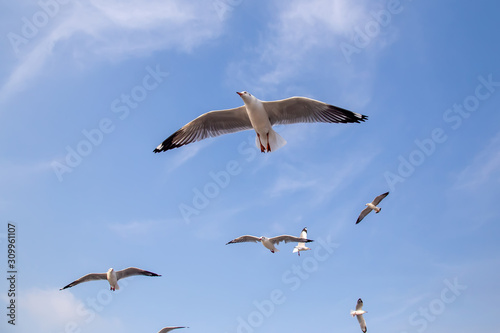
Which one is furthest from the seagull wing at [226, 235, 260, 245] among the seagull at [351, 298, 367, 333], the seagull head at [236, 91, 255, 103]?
the seagull head at [236, 91, 255, 103]

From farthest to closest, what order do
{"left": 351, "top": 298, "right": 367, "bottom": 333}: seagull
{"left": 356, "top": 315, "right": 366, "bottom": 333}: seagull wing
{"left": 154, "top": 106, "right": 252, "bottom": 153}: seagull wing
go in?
{"left": 356, "top": 315, "right": 366, "bottom": 333}: seagull wing < {"left": 351, "top": 298, "right": 367, "bottom": 333}: seagull < {"left": 154, "top": 106, "right": 252, "bottom": 153}: seagull wing

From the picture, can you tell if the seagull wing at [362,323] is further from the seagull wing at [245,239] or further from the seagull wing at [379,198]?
the seagull wing at [379,198]

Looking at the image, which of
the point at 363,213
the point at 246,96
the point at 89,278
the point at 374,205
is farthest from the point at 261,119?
the point at 363,213

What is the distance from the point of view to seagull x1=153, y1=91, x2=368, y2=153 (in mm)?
9141

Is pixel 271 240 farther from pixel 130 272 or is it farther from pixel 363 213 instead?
pixel 363 213

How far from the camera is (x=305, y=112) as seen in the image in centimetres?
934

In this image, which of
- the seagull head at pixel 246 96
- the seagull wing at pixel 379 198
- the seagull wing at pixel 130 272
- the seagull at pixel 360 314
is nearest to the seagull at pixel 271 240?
the seagull at pixel 360 314

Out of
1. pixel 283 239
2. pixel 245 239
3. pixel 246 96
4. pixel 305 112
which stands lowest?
pixel 283 239

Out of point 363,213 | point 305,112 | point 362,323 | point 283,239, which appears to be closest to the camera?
point 305,112

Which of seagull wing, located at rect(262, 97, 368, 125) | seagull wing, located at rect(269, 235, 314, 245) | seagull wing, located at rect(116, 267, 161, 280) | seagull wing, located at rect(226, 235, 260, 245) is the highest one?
seagull wing, located at rect(262, 97, 368, 125)

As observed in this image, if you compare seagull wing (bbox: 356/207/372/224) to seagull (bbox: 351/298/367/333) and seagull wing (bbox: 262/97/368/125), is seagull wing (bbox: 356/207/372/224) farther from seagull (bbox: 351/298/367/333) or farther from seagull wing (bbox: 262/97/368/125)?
seagull wing (bbox: 262/97/368/125)

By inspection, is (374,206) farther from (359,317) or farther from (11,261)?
(11,261)

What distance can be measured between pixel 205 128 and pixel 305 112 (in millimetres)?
1952

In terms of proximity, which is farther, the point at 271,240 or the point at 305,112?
the point at 271,240
